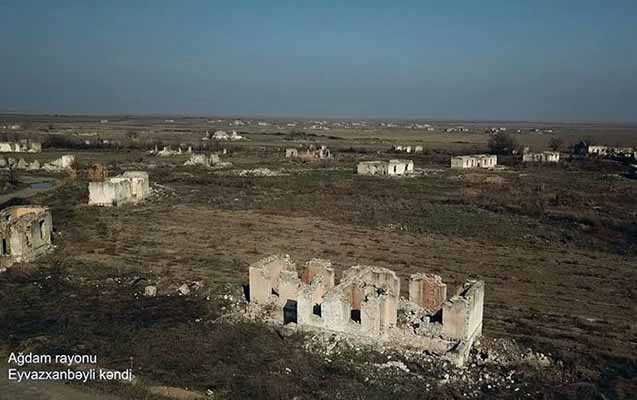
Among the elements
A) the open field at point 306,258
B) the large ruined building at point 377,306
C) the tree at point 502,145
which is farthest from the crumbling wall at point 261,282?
the tree at point 502,145

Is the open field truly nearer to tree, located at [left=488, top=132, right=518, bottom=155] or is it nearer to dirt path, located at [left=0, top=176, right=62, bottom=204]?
dirt path, located at [left=0, top=176, right=62, bottom=204]

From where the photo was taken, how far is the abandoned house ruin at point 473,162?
52812mm

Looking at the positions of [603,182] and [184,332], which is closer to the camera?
[184,332]

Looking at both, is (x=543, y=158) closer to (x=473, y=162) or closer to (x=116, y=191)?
(x=473, y=162)

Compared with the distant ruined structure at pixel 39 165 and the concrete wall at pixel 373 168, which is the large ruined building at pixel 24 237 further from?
the concrete wall at pixel 373 168

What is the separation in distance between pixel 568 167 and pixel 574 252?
39669mm

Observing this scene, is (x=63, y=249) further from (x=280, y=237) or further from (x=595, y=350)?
(x=595, y=350)

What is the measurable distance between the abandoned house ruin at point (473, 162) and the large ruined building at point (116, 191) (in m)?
34.1

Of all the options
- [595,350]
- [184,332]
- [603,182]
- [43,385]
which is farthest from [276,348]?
[603,182]

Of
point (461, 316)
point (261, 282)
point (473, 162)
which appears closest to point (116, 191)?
point (261, 282)

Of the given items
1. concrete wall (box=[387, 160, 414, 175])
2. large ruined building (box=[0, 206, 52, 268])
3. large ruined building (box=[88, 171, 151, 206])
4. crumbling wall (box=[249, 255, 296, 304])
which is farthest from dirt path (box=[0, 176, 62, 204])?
concrete wall (box=[387, 160, 414, 175])

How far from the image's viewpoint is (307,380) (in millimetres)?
9094

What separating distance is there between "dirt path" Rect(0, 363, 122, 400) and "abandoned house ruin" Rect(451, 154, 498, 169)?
48570 millimetres

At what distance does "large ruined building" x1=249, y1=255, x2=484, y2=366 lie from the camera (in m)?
10.5
